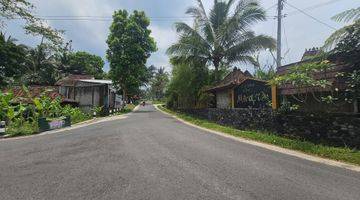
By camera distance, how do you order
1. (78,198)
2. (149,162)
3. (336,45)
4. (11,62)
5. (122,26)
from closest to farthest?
(78,198)
(149,162)
(336,45)
(11,62)
(122,26)

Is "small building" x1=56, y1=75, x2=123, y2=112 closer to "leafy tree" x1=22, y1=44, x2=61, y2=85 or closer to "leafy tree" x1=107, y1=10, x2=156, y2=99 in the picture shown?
"leafy tree" x1=107, y1=10, x2=156, y2=99

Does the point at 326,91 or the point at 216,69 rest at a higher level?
the point at 216,69

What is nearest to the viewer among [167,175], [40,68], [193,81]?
[167,175]

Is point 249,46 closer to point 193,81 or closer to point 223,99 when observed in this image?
point 223,99

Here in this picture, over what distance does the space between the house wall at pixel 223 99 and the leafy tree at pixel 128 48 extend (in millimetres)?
20022

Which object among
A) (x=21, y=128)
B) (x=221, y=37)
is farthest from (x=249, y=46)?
(x=21, y=128)

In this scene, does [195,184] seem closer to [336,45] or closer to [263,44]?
[336,45]

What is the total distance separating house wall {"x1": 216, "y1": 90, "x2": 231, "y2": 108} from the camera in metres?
26.3

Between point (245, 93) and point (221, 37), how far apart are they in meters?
6.31

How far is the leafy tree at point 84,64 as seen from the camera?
62350 mm

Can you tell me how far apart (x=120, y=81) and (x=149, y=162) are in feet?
131

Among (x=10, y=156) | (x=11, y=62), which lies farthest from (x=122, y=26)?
(x=10, y=156)

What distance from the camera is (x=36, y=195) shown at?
5883 millimetres

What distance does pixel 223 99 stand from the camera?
91.0 feet
